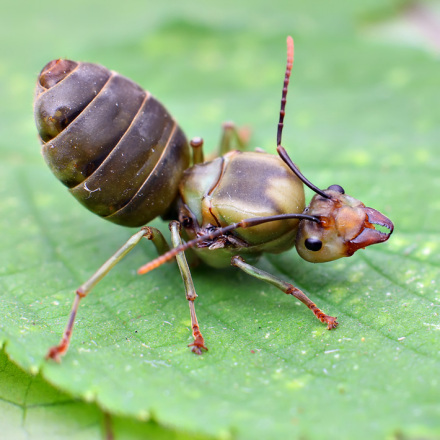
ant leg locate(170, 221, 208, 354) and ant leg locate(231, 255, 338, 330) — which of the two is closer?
ant leg locate(170, 221, 208, 354)

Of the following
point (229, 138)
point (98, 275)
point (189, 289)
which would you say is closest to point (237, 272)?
point (189, 289)

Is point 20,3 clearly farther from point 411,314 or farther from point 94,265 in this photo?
point 411,314

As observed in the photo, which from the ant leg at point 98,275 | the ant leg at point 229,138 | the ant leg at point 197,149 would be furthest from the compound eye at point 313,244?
the ant leg at point 229,138

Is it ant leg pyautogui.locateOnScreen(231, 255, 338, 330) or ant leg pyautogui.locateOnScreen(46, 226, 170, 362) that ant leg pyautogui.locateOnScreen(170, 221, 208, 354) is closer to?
ant leg pyautogui.locateOnScreen(46, 226, 170, 362)

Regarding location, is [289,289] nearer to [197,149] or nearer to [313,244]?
[313,244]

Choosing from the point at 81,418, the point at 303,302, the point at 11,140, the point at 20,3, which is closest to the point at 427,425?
the point at 303,302

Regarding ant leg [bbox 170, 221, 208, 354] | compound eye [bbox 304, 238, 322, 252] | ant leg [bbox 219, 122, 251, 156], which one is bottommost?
ant leg [bbox 170, 221, 208, 354]

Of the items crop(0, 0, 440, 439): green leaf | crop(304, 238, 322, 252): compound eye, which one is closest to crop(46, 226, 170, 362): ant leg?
crop(0, 0, 440, 439): green leaf

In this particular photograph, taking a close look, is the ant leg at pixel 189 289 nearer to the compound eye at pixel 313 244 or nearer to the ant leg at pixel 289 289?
the ant leg at pixel 289 289
